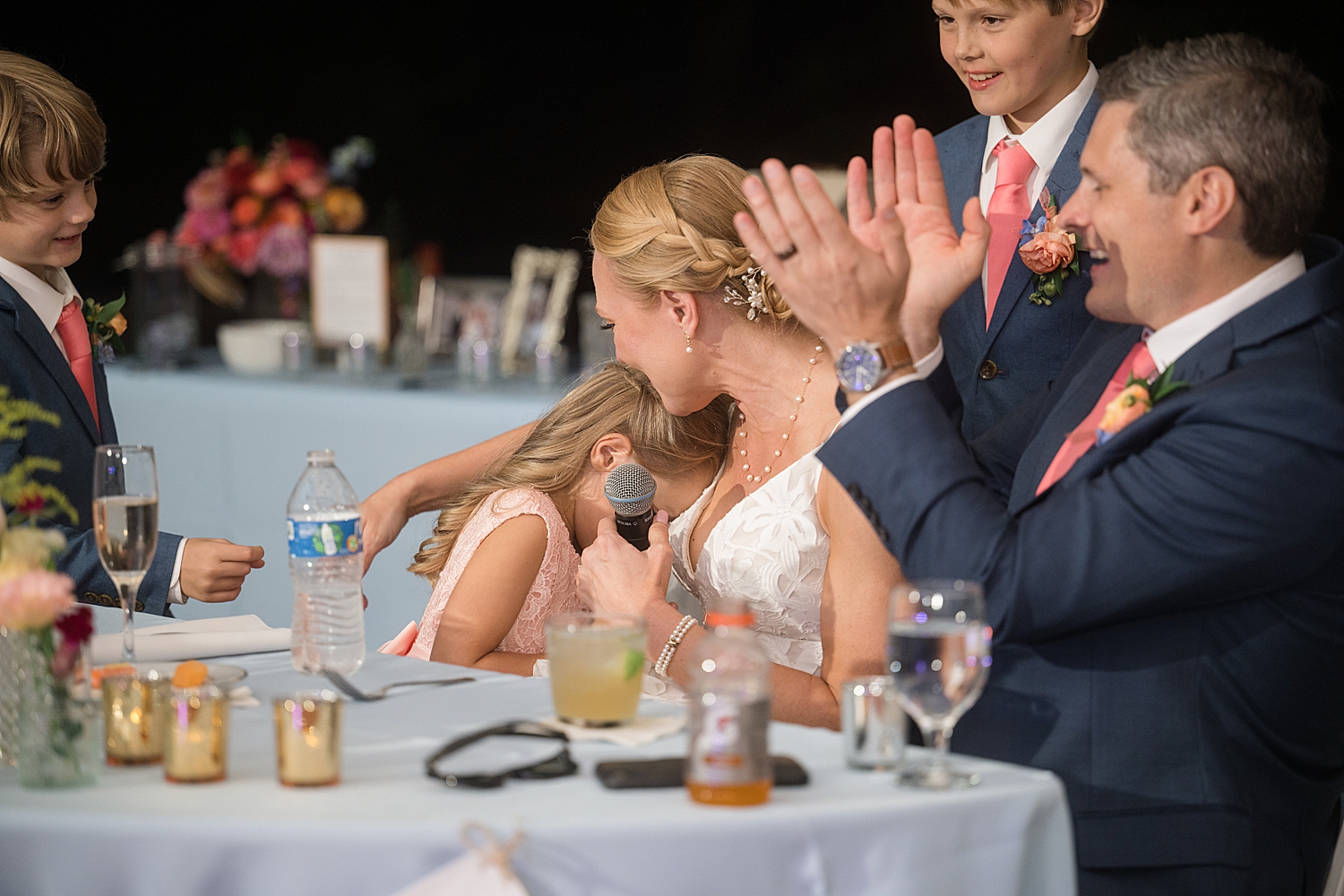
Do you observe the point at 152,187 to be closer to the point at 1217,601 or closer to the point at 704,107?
the point at 704,107

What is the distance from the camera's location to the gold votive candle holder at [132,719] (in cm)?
132

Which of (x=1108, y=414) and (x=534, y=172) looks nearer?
(x=1108, y=414)

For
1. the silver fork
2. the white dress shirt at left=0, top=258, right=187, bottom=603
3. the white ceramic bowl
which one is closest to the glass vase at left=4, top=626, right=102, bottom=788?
the silver fork

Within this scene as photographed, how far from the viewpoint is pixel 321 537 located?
5.51 feet

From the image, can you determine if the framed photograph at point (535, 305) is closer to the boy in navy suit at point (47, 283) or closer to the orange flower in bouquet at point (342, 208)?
the orange flower in bouquet at point (342, 208)

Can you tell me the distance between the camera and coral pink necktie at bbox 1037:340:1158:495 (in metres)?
1.71

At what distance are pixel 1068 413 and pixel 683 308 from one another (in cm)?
65

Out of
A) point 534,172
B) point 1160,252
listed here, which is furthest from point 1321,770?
point 534,172

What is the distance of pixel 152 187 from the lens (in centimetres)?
641

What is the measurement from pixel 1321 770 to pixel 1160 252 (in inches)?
26.1

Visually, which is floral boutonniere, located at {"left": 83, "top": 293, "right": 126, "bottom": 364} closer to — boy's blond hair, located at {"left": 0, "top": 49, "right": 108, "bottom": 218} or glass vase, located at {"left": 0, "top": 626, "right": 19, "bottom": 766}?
boy's blond hair, located at {"left": 0, "top": 49, "right": 108, "bottom": 218}

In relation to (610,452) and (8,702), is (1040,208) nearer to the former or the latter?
(610,452)

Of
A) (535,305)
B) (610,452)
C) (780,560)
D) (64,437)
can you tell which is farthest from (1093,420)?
(535,305)

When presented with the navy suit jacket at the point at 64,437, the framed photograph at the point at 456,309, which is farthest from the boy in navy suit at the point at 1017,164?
the framed photograph at the point at 456,309
